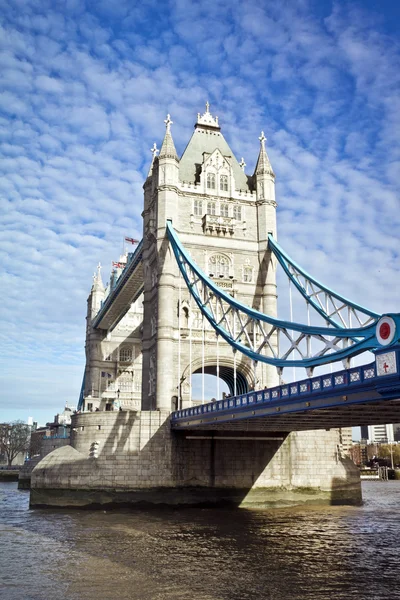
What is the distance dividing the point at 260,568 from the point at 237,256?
27.6 meters

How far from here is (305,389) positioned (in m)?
22.3

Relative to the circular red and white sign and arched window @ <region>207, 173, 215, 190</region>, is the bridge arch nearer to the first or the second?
arched window @ <region>207, 173, 215, 190</region>

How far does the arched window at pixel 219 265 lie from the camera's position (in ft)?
143

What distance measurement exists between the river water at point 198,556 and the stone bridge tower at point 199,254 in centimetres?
1100

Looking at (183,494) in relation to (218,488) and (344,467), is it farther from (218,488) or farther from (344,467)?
(344,467)

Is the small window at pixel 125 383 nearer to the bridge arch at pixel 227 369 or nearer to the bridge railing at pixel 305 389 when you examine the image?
the bridge arch at pixel 227 369

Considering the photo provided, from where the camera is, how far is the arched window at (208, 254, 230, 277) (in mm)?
43500

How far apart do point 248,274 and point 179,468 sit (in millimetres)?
15130

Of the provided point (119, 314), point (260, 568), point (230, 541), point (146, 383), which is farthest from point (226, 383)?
point (260, 568)

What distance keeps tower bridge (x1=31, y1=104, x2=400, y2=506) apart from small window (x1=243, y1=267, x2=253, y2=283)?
146mm

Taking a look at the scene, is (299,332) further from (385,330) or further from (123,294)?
(123,294)

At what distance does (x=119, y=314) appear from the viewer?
6275cm

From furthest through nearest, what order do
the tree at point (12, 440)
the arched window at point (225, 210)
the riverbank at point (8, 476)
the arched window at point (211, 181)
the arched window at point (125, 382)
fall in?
the tree at point (12, 440) < the riverbank at point (8, 476) < the arched window at point (125, 382) < the arched window at point (211, 181) < the arched window at point (225, 210)

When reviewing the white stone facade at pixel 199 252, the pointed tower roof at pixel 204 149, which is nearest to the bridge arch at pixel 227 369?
the white stone facade at pixel 199 252
